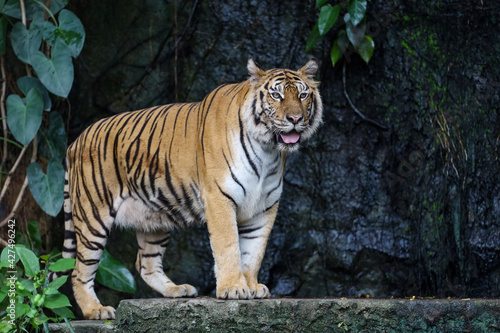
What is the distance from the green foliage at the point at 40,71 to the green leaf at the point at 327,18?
2097 millimetres

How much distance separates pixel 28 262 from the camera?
377 cm

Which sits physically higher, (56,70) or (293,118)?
(56,70)

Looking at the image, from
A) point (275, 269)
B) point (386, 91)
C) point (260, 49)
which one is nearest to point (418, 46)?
point (386, 91)

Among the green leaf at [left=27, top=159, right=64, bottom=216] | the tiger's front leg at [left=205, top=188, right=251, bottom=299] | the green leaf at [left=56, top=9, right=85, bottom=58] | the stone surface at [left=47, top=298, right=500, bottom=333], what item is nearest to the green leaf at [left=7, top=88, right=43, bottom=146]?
the green leaf at [left=27, top=159, right=64, bottom=216]

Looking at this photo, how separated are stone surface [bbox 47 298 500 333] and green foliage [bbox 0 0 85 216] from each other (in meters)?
1.92

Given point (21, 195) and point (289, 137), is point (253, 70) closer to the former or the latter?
point (289, 137)

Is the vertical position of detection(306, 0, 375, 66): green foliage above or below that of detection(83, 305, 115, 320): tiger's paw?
above

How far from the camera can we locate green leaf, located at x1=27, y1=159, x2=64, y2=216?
5.16 metres

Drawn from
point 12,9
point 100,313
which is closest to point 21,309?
point 100,313

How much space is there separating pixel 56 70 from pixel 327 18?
242 cm

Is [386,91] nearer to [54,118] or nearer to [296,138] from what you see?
[296,138]

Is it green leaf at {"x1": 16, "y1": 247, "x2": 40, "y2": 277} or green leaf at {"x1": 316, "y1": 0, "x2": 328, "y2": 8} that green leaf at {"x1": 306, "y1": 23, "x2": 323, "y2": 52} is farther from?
green leaf at {"x1": 16, "y1": 247, "x2": 40, "y2": 277}

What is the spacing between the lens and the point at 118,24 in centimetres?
623

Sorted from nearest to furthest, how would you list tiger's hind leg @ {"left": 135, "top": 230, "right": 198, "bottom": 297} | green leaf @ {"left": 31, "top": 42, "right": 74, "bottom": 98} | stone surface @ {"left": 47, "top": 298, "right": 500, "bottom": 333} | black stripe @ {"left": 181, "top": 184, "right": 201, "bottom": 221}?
stone surface @ {"left": 47, "top": 298, "right": 500, "bottom": 333} < black stripe @ {"left": 181, "top": 184, "right": 201, "bottom": 221} < tiger's hind leg @ {"left": 135, "top": 230, "right": 198, "bottom": 297} < green leaf @ {"left": 31, "top": 42, "right": 74, "bottom": 98}
